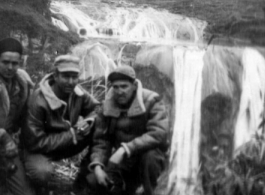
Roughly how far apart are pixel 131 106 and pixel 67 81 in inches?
25.0

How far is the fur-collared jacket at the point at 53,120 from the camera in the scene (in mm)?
5000

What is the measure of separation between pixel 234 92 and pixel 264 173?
86 cm

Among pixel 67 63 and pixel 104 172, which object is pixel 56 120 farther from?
pixel 104 172

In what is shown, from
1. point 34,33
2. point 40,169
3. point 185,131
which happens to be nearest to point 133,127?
point 185,131

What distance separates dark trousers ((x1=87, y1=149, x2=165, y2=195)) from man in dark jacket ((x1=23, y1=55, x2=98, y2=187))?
1.28ft

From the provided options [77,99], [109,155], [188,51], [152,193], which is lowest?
[152,193]

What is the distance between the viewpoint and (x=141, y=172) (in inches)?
196

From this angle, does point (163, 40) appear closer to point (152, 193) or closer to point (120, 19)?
point (120, 19)

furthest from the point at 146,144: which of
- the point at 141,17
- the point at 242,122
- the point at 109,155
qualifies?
the point at 141,17

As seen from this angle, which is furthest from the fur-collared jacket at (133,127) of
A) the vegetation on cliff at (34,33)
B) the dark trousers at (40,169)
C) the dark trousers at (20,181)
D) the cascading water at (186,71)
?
the vegetation on cliff at (34,33)

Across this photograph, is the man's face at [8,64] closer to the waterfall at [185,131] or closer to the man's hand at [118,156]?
the man's hand at [118,156]

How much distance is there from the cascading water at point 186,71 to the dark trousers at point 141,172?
0.45 m

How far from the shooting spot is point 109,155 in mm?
5055

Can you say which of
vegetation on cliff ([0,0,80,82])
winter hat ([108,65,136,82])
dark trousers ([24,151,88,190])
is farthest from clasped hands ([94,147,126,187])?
vegetation on cliff ([0,0,80,82])
